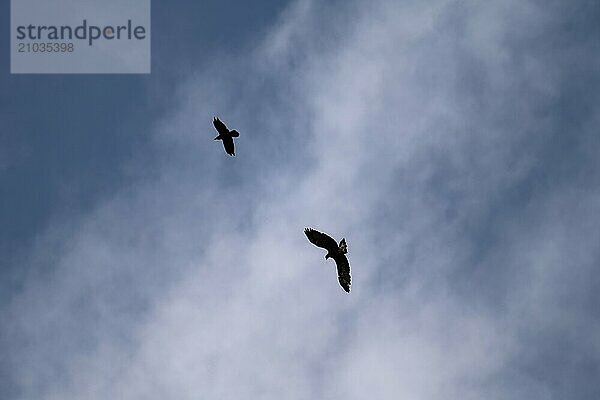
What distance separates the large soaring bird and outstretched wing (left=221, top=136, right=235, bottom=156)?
7729mm

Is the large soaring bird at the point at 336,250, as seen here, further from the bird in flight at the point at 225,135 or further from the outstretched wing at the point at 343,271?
the bird in flight at the point at 225,135

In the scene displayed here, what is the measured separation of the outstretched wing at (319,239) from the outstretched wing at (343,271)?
1.11 m

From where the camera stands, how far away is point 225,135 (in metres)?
45.0

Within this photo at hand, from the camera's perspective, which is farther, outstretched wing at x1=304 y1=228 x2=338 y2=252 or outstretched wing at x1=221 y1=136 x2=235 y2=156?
outstretched wing at x1=221 y1=136 x2=235 y2=156

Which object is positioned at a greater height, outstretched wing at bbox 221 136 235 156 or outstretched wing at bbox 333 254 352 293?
outstretched wing at bbox 221 136 235 156

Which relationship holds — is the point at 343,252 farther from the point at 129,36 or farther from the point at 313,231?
the point at 129,36

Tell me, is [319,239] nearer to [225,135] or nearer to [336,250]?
[336,250]

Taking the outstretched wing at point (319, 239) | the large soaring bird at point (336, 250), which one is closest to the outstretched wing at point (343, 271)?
the large soaring bird at point (336, 250)

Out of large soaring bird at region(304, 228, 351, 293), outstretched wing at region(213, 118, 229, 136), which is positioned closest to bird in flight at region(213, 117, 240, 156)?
outstretched wing at region(213, 118, 229, 136)

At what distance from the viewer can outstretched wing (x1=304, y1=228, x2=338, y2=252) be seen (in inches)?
1613

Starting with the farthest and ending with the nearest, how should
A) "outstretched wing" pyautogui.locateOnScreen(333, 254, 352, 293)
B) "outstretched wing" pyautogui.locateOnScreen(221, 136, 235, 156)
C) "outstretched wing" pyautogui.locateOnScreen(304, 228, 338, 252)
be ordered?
"outstretched wing" pyautogui.locateOnScreen(221, 136, 235, 156)
"outstretched wing" pyautogui.locateOnScreen(333, 254, 352, 293)
"outstretched wing" pyautogui.locateOnScreen(304, 228, 338, 252)

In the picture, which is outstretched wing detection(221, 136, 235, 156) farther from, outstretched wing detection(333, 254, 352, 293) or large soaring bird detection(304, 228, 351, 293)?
outstretched wing detection(333, 254, 352, 293)

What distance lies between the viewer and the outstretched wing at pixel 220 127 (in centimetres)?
4447

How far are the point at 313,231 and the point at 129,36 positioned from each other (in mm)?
28187
